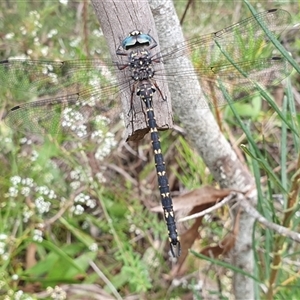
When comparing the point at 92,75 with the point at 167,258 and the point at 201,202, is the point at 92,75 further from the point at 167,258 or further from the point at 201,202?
the point at 167,258

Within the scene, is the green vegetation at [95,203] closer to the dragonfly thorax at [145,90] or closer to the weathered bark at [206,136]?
the weathered bark at [206,136]

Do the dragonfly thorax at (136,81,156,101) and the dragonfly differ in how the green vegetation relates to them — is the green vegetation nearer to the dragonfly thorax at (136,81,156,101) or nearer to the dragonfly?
the dragonfly

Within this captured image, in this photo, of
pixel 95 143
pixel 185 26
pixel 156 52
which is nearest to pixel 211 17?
pixel 185 26

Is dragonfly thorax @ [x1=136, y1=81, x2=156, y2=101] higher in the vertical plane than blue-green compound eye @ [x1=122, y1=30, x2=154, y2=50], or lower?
lower

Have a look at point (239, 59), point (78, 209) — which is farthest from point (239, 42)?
point (78, 209)

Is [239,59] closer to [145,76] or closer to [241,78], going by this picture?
[241,78]

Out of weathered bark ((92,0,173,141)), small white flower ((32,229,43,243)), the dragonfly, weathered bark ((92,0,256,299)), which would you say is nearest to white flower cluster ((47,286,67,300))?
small white flower ((32,229,43,243))

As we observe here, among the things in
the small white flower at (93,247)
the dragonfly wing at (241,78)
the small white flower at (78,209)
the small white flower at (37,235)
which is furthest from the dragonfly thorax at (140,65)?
the small white flower at (93,247)
